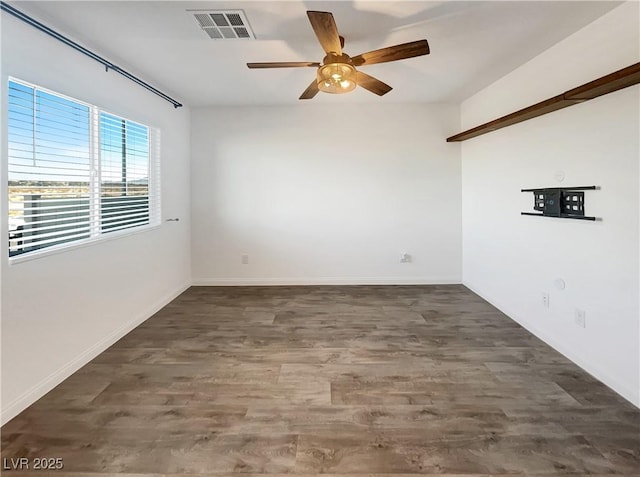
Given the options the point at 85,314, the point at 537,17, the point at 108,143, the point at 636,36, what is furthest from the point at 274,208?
the point at 636,36

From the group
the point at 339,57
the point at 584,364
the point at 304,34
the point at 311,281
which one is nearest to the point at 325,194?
the point at 311,281

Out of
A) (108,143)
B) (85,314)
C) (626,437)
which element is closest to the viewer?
(626,437)

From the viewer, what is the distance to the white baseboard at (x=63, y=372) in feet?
6.76

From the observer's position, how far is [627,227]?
2211mm

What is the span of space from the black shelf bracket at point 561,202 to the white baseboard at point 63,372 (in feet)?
12.3

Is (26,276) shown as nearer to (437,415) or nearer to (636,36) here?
(437,415)

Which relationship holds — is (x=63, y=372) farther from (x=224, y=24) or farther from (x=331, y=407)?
(x=224, y=24)

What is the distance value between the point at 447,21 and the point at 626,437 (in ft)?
8.64

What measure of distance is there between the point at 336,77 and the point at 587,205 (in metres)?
1.96

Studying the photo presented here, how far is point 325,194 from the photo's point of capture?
494cm

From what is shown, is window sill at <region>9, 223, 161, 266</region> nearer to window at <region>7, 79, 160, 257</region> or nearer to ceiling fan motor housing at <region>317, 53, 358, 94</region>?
window at <region>7, 79, 160, 257</region>

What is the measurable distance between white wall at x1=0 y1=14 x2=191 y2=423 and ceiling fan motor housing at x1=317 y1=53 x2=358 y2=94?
1789 millimetres

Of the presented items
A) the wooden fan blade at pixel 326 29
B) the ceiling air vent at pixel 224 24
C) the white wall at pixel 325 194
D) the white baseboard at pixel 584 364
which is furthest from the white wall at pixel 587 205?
the ceiling air vent at pixel 224 24

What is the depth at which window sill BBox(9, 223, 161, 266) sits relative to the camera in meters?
2.14
